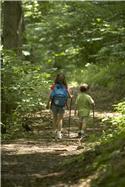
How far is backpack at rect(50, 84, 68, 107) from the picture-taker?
46.4 ft

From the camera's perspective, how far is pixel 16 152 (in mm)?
12148

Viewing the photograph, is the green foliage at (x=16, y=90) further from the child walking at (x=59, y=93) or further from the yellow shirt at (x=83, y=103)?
the yellow shirt at (x=83, y=103)

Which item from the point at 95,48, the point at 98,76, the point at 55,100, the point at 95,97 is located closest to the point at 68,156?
the point at 55,100

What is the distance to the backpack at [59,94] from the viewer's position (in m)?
14.1

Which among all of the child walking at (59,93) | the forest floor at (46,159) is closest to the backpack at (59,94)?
the child walking at (59,93)

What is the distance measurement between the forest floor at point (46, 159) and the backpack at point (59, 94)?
99 cm

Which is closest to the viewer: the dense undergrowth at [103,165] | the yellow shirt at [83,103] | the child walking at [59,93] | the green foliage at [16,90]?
the dense undergrowth at [103,165]

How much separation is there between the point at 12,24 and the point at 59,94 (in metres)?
6.12

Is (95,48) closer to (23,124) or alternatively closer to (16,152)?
(23,124)

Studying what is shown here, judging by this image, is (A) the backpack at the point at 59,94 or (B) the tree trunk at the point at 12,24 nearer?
(A) the backpack at the point at 59,94

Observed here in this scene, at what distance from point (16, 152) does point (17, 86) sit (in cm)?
406

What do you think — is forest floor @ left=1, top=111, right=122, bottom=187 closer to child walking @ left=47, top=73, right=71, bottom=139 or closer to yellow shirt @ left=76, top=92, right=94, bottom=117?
yellow shirt @ left=76, top=92, right=94, bottom=117

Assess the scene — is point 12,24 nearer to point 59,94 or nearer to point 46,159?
point 59,94

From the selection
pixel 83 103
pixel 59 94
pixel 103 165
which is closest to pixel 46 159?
pixel 103 165
